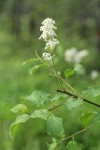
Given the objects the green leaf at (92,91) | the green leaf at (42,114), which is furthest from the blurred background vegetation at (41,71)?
the green leaf at (42,114)

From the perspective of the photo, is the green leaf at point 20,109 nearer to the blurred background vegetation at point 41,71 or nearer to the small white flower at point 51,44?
the small white flower at point 51,44

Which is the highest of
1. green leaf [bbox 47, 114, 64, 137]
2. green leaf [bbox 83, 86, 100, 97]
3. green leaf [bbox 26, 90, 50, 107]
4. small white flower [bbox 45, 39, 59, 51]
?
small white flower [bbox 45, 39, 59, 51]

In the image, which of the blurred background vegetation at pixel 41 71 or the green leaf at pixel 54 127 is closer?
the green leaf at pixel 54 127

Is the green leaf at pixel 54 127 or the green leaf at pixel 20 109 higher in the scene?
the green leaf at pixel 20 109

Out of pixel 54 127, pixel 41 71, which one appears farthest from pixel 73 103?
pixel 41 71

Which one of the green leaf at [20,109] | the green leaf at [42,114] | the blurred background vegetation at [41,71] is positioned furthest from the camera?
the blurred background vegetation at [41,71]

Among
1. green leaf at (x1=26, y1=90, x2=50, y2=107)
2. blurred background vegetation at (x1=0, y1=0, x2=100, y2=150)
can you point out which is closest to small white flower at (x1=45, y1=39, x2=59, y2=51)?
green leaf at (x1=26, y1=90, x2=50, y2=107)

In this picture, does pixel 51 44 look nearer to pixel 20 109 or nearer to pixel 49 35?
pixel 49 35

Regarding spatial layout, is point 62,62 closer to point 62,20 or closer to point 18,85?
point 62,20

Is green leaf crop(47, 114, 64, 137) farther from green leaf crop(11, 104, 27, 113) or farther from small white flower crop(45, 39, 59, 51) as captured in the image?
small white flower crop(45, 39, 59, 51)
